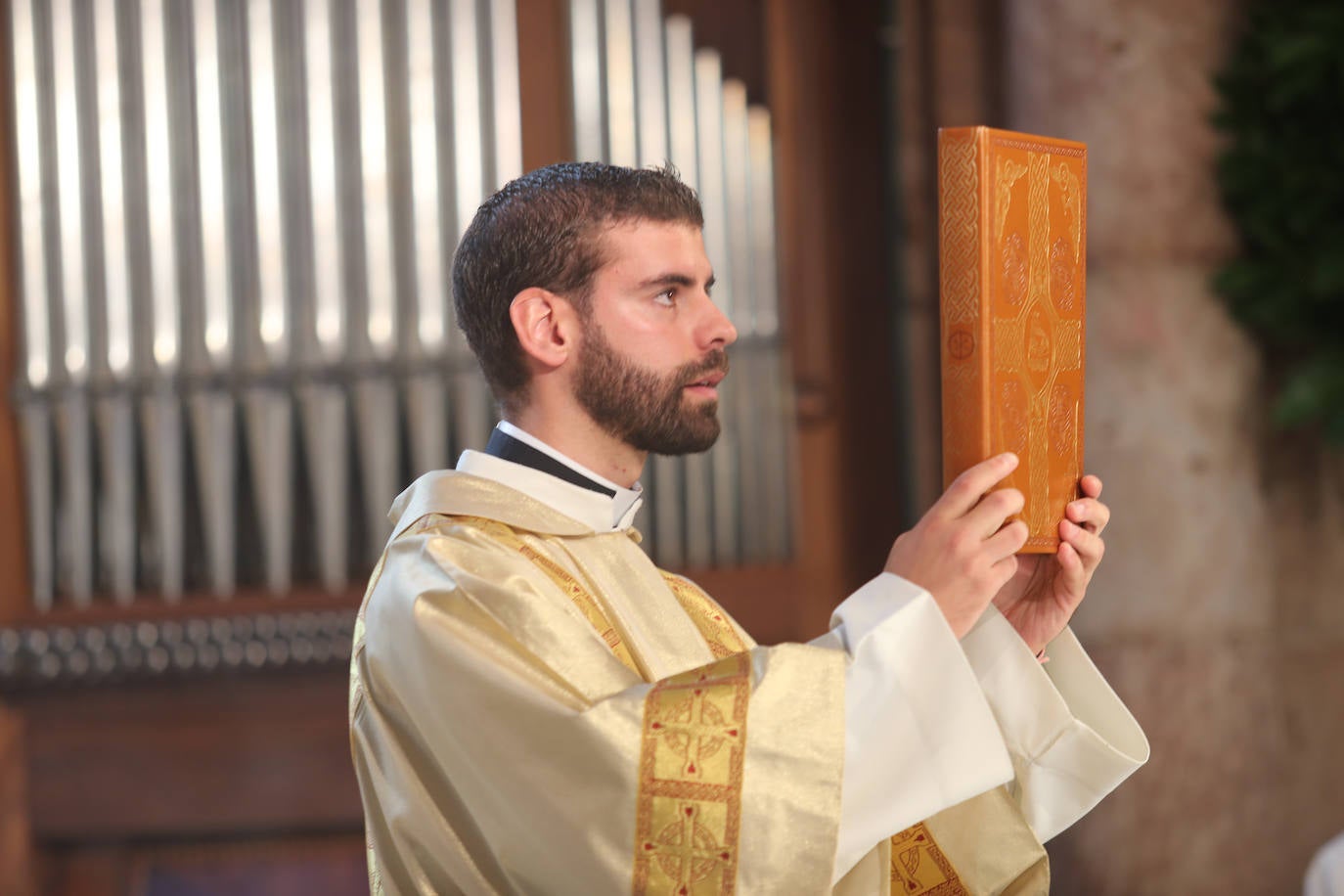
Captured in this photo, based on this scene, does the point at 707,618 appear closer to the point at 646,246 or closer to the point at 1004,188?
the point at 646,246

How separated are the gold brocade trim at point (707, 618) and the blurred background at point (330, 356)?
2430 millimetres

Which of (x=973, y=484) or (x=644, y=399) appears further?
(x=644, y=399)

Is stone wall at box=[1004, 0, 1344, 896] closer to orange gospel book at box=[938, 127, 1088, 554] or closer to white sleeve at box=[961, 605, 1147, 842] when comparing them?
white sleeve at box=[961, 605, 1147, 842]

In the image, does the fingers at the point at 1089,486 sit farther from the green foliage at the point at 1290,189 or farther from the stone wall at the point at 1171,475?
the green foliage at the point at 1290,189

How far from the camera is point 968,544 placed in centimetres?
188

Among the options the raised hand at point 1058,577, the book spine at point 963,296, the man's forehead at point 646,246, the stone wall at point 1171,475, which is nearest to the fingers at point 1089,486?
the raised hand at point 1058,577

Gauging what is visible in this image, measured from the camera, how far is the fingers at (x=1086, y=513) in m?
2.08

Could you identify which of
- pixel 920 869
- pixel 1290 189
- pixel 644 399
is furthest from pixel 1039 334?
pixel 1290 189

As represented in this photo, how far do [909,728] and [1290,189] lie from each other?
2.89 meters

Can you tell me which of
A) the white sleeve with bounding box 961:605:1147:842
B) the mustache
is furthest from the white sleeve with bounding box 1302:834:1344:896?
the mustache

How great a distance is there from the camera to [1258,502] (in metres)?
4.36

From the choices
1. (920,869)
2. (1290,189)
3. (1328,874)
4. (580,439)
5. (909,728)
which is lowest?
(1328,874)

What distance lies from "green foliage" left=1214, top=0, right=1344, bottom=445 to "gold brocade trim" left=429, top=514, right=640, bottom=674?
2.76 m

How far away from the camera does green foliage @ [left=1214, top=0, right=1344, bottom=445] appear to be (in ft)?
13.6
